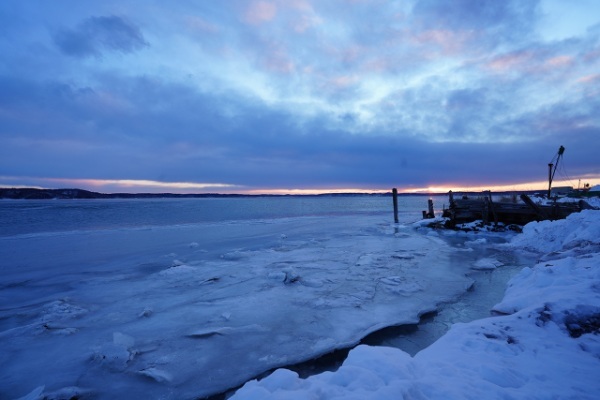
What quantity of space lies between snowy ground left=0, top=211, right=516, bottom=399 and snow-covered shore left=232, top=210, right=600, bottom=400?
30.3 inches

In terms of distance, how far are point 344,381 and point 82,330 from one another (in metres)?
5.92

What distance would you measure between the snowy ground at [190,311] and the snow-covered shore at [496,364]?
0.77 metres

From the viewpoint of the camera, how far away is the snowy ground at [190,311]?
4668 mm

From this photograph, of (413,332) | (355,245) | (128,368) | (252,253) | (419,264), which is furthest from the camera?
(355,245)

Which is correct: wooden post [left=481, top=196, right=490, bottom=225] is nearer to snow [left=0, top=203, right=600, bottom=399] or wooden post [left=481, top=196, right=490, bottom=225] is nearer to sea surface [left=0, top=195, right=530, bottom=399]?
snow [left=0, top=203, right=600, bottom=399]

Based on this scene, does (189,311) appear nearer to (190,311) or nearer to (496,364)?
(190,311)

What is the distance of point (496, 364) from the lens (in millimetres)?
3613

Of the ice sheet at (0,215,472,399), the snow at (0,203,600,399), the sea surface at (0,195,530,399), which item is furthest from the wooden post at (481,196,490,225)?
the ice sheet at (0,215,472,399)

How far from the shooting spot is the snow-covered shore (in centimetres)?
302

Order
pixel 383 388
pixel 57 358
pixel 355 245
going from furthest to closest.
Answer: pixel 355 245
pixel 57 358
pixel 383 388

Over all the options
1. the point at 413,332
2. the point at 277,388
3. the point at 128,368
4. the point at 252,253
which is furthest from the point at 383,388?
the point at 252,253

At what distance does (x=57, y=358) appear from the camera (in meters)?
5.13

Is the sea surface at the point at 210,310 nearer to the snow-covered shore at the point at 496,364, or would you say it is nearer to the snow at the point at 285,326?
the snow at the point at 285,326

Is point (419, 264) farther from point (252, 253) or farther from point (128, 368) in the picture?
point (128, 368)
